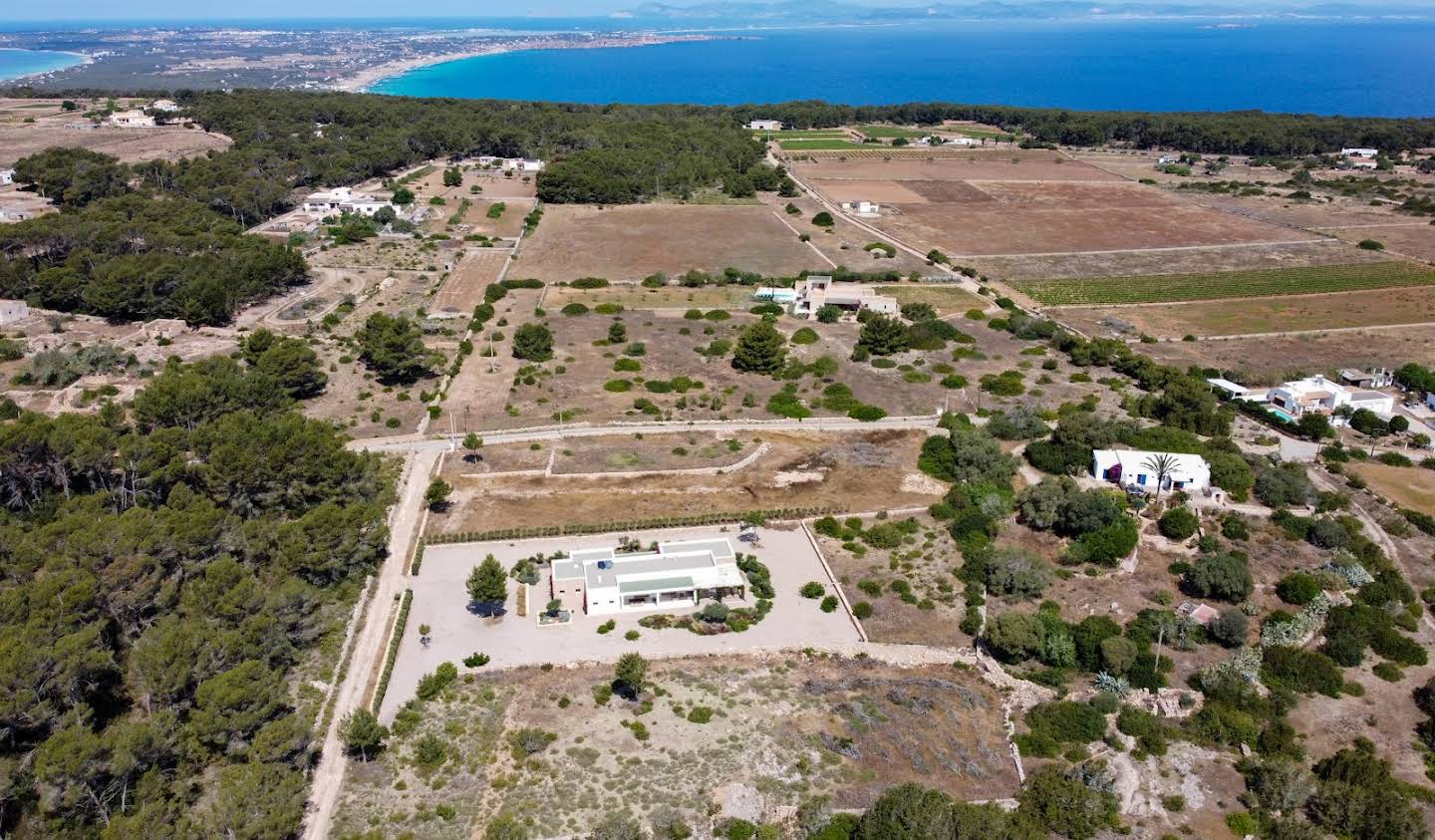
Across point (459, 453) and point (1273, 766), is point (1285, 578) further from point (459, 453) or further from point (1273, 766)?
point (459, 453)

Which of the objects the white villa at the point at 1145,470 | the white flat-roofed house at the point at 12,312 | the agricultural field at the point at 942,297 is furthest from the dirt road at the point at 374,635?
the agricultural field at the point at 942,297

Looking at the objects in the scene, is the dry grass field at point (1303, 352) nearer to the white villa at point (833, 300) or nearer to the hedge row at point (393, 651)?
the white villa at point (833, 300)

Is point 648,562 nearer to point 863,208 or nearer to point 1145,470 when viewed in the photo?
point 1145,470

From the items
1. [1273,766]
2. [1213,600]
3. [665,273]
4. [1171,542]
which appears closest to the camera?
[1273,766]

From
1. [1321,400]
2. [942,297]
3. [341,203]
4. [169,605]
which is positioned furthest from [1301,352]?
[341,203]

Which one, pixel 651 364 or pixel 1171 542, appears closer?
pixel 1171 542

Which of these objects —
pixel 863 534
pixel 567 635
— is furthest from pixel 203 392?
pixel 863 534

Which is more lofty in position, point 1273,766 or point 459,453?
point 1273,766
